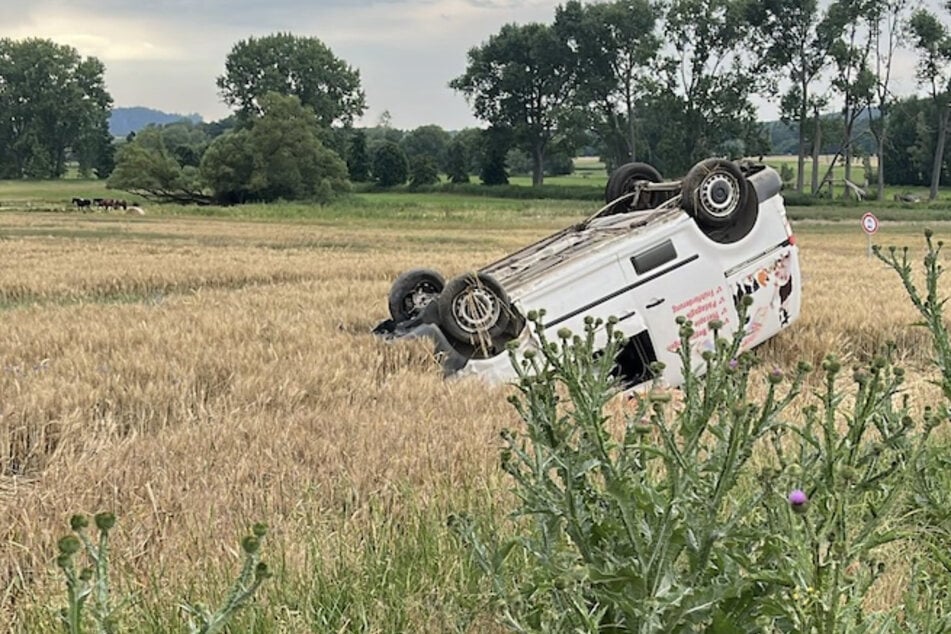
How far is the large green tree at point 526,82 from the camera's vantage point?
81.4 metres

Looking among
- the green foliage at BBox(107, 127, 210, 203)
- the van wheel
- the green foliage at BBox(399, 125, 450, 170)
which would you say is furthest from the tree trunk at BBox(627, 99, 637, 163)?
the van wheel

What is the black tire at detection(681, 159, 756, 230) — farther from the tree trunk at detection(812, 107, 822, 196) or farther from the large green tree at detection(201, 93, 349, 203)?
the tree trunk at detection(812, 107, 822, 196)

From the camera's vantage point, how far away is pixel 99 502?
371cm

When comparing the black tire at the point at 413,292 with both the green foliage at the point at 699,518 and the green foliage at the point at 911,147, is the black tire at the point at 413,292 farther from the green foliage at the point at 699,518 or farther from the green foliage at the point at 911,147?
the green foliage at the point at 911,147

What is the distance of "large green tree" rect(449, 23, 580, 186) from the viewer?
81438 millimetres

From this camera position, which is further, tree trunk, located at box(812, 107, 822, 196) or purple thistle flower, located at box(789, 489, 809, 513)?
tree trunk, located at box(812, 107, 822, 196)

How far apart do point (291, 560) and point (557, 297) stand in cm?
407

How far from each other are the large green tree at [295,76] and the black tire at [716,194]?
85.2 metres

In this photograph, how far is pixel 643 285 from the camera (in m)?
6.80

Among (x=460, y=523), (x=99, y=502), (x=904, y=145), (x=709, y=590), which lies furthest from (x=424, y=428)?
(x=904, y=145)

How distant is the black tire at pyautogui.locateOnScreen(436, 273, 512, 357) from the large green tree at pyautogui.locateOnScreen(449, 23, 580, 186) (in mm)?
73873

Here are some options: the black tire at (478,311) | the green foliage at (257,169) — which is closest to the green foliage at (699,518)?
the black tire at (478,311)

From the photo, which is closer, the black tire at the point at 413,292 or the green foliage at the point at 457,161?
the black tire at the point at 413,292

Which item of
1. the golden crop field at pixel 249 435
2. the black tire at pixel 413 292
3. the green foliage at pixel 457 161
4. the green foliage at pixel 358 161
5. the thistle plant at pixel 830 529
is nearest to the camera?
the thistle plant at pixel 830 529
